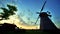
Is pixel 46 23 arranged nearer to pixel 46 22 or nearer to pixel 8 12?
pixel 46 22

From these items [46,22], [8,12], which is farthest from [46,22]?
[8,12]

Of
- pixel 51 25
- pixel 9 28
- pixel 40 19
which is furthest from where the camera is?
pixel 40 19

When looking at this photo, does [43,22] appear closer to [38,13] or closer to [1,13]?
[38,13]

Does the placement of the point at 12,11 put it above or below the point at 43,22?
above

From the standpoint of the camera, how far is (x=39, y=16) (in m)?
44.2

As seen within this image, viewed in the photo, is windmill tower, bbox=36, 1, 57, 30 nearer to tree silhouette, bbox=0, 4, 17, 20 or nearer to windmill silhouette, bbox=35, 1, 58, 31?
windmill silhouette, bbox=35, 1, 58, 31

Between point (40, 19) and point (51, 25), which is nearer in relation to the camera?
point (51, 25)

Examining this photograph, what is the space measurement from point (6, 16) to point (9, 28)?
3.44 m

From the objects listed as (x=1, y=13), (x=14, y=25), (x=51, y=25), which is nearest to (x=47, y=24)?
(x=51, y=25)

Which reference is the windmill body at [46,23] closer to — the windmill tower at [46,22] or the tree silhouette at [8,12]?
the windmill tower at [46,22]

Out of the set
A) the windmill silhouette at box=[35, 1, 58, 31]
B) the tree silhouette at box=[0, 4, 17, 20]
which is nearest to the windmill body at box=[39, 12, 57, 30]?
the windmill silhouette at box=[35, 1, 58, 31]

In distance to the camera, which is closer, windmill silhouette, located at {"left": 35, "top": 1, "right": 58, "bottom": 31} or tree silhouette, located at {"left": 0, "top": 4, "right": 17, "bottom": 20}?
tree silhouette, located at {"left": 0, "top": 4, "right": 17, "bottom": 20}

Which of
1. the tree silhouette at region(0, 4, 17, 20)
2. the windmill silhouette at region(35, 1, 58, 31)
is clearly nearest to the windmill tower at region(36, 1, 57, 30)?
the windmill silhouette at region(35, 1, 58, 31)

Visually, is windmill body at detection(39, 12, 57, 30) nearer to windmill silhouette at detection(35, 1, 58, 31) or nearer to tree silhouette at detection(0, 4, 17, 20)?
windmill silhouette at detection(35, 1, 58, 31)
